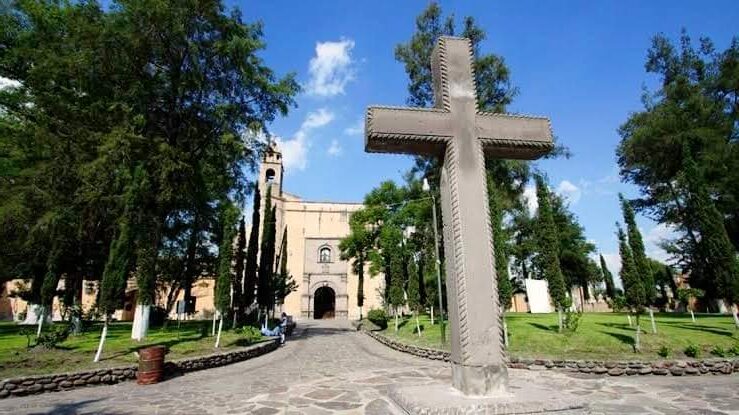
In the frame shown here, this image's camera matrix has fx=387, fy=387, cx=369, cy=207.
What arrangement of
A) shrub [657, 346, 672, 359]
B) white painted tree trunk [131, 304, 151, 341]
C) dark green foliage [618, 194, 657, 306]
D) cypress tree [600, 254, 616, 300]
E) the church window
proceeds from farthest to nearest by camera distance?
the church window < cypress tree [600, 254, 616, 300] < white painted tree trunk [131, 304, 151, 341] < dark green foliage [618, 194, 657, 306] < shrub [657, 346, 672, 359]

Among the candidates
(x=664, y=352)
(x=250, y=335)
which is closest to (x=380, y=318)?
(x=250, y=335)

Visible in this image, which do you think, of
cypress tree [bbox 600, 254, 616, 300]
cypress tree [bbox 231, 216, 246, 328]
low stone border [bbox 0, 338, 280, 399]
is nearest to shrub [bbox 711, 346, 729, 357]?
low stone border [bbox 0, 338, 280, 399]

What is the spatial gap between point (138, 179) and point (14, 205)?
7.22 metres

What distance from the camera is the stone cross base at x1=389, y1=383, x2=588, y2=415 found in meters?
3.19

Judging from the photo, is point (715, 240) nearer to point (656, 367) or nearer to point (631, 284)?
point (631, 284)

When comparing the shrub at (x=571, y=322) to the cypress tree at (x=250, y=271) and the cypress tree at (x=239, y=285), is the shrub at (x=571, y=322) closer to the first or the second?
the cypress tree at (x=239, y=285)

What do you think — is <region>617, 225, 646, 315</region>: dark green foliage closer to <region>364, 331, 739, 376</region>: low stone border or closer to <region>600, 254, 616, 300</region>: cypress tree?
<region>364, 331, 739, 376</region>: low stone border

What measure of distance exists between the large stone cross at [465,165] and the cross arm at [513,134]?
0.04 ft

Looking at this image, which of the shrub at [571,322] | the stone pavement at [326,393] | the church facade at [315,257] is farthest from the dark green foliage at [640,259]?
the church facade at [315,257]

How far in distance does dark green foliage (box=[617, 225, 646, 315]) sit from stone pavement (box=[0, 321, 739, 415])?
3379mm

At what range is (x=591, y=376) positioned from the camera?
8.59 meters

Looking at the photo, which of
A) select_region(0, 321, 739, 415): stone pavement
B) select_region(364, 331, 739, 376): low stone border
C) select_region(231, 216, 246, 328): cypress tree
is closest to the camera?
select_region(0, 321, 739, 415): stone pavement

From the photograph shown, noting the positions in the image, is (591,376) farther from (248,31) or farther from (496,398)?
(248,31)

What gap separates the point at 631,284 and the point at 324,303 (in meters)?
33.7
